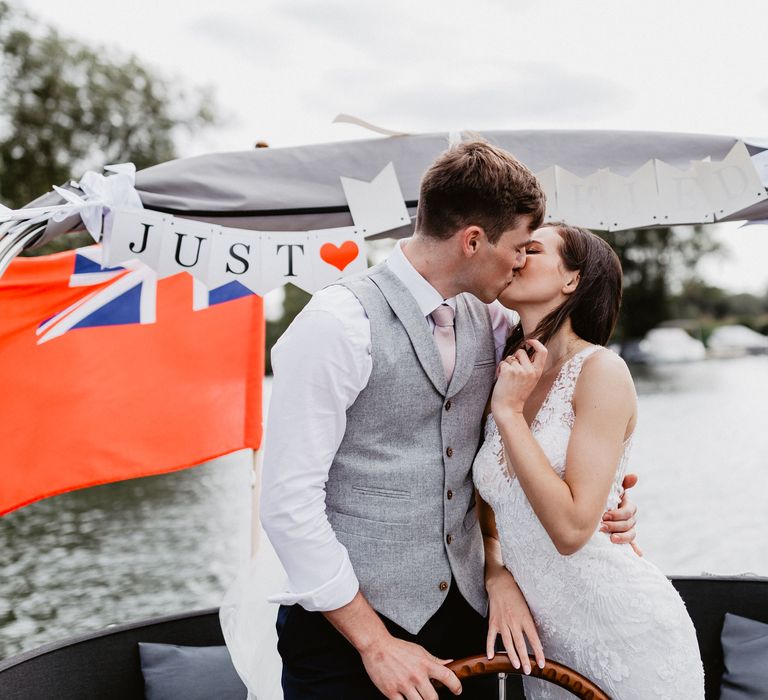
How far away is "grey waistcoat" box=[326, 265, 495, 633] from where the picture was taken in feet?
5.41

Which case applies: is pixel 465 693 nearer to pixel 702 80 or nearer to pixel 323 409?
pixel 323 409

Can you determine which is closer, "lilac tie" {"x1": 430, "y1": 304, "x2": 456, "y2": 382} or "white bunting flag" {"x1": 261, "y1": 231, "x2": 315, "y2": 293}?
"lilac tie" {"x1": 430, "y1": 304, "x2": 456, "y2": 382}

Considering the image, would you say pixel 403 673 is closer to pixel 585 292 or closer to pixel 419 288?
pixel 419 288

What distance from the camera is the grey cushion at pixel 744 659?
2672mm

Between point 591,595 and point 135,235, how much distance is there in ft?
5.82

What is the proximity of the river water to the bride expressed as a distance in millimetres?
2015

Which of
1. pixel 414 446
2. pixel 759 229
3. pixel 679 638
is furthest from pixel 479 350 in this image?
pixel 759 229

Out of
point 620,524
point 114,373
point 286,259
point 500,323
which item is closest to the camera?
point 620,524

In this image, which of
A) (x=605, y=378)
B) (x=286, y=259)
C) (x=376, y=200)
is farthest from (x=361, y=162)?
(x=605, y=378)

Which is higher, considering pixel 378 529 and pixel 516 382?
pixel 516 382

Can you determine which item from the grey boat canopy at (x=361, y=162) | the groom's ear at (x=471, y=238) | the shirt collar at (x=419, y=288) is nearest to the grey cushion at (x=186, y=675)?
the grey boat canopy at (x=361, y=162)

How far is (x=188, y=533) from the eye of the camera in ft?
30.7

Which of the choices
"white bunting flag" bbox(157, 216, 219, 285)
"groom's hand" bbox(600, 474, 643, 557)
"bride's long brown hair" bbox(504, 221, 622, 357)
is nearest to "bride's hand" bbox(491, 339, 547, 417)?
"bride's long brown hair" bbox(504, 221, 622, 357)

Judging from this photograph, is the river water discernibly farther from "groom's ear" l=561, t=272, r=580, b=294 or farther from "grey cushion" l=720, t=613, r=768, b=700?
"groom's ear" l=561, t=272, r=580, b=294
